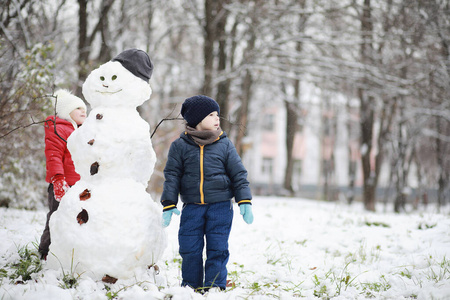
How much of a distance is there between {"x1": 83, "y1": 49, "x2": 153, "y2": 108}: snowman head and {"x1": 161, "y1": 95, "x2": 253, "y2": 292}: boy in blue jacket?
526 millimetres

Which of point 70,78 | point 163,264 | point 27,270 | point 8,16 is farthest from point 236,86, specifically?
point 27,270

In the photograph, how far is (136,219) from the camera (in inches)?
106

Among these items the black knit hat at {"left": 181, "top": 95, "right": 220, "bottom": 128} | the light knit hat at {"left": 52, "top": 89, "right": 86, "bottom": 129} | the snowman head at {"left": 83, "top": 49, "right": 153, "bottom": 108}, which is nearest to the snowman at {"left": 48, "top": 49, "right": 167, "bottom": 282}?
the snowman head at {"left": 83, "top": 49, "right": 153, "bottom": 108}

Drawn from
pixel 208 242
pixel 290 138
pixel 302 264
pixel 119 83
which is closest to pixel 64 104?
pixel 119 83

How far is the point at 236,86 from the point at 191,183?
9.79m

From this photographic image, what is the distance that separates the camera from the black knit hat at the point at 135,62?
9.53ft

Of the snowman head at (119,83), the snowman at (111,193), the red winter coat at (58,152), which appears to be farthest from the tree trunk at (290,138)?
the snowman at (111,193)

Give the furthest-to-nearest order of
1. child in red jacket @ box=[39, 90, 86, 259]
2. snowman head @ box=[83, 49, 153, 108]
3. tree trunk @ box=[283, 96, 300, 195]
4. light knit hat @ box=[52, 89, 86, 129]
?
tree trunk @ box=[283, 96, 300, 195] → light knit hat @ box=[52, 89, 86, 129] → child in red jacket @ box=[39, 90, 86, 259] → snowman head @ box=[83, 49, 153, 108]

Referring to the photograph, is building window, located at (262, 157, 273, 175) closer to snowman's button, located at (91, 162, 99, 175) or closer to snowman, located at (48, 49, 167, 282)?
snowman, located at (48, 49, 167, 282)

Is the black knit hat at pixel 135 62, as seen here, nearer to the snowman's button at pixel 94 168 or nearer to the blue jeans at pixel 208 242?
the snowman's button at pixel 94 168

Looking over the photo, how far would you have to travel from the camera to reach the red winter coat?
124 inches

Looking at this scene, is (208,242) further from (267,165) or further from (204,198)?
(267,165)

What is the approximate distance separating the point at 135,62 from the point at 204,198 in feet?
4.01

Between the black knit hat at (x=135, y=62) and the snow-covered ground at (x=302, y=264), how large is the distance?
5.28 feet
